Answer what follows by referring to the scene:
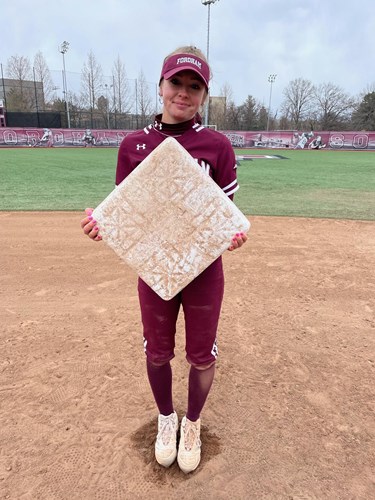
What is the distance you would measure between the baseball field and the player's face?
1669 millimetres

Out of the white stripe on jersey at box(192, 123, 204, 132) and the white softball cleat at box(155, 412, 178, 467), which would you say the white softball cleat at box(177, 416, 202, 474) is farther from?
the white stripe on jersey at box(192, 123, 204, 132)

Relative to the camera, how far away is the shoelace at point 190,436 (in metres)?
1.89

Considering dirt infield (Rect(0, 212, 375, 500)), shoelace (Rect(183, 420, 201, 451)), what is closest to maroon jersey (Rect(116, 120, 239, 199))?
shoelace (Rect(183, 420, 201, 451))

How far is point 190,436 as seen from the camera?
1916mm

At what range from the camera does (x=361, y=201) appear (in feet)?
29.2

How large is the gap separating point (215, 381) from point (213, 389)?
0.08 m

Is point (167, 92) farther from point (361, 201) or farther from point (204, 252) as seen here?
point (361, 201)

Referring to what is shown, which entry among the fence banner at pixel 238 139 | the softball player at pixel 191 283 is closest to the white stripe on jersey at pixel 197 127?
the softball player at pixel 191 283

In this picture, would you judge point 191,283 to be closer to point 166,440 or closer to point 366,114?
point 166,440

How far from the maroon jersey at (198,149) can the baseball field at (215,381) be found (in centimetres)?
137

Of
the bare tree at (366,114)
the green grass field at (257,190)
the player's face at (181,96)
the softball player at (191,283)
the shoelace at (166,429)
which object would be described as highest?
the bare tree at (366,114)

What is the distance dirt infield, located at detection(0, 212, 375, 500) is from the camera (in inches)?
70.7

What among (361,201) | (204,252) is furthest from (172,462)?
(361,201)

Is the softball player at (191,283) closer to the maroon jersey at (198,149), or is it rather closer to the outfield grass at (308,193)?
the maroon jersey at (198,149)
